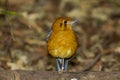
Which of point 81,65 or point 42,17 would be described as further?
point 42,17

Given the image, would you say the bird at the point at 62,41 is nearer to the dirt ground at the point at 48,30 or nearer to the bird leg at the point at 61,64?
the bird leg at the point at 61,64

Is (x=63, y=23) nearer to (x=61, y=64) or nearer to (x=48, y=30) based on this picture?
(x=61, y=64)

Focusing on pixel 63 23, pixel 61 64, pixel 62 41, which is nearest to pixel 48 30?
pixel 61 64

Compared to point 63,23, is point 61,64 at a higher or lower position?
lower

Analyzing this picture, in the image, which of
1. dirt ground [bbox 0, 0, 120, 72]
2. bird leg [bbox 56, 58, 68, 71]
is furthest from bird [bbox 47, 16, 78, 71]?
dirt ground [bbox 0, 0, 120, 72]

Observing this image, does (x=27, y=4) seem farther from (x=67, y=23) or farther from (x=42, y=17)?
(x=67, y=23)

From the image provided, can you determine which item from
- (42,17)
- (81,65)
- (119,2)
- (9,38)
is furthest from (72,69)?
(119,2)

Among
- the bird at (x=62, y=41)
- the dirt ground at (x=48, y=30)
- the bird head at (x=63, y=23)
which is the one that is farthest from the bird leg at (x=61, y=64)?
the dirt ground at (x=48, y=30)
